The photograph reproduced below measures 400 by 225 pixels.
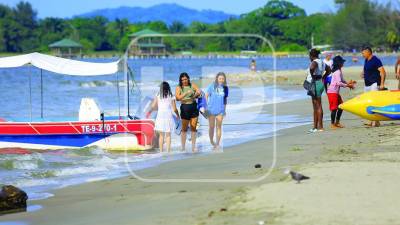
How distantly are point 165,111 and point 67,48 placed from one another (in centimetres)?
15698

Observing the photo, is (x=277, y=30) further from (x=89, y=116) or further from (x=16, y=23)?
(x=89, y=116)

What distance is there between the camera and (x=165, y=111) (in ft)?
48.6

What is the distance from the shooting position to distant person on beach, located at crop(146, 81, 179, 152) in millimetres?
14773

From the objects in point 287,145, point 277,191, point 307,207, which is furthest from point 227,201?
point 287,145

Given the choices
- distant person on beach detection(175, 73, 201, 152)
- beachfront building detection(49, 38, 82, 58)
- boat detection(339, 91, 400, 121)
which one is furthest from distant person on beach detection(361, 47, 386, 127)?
beachfront building detection(49, 38, 82, 58)

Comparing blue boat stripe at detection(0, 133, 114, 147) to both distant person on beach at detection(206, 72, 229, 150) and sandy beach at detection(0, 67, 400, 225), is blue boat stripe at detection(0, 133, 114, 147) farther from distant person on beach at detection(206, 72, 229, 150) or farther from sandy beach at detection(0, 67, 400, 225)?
sandy beach at detection(0, 67, 400, 225)

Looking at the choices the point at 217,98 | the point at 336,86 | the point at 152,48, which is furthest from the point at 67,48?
the point at 217,98

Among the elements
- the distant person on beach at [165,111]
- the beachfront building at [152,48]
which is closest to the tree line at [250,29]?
the beachfront building at [152,48]

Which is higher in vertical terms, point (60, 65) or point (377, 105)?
point (60, 65)

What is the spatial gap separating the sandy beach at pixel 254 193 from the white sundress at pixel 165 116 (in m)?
1.30

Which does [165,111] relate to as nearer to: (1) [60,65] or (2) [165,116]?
(2) [165,116]

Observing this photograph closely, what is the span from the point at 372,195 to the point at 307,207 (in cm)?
84

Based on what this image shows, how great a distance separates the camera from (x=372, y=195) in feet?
27.0

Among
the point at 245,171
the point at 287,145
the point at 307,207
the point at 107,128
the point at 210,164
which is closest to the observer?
the point at 307,207
